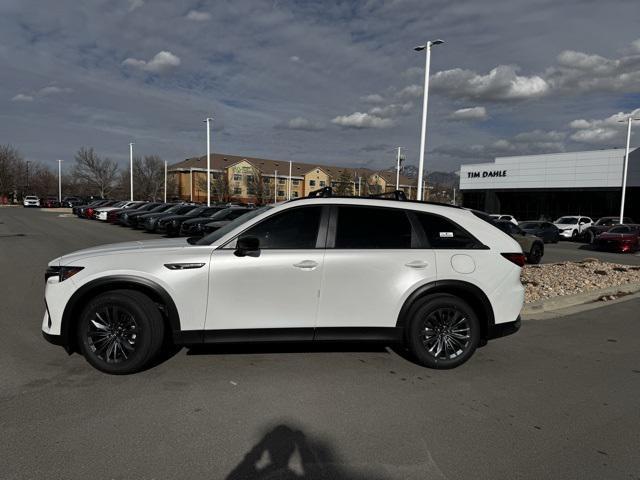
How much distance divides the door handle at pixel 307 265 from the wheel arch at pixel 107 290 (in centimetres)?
121

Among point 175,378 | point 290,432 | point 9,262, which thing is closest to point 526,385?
point 290,432

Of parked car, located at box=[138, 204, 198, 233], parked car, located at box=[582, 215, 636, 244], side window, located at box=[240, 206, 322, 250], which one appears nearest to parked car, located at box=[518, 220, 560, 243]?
parked car, located at box=[582, 215, 636, 244]

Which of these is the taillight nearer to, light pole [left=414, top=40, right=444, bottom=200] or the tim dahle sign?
light pole [left=414, top=40, right=444, bottom=200]

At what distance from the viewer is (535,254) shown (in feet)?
53.1

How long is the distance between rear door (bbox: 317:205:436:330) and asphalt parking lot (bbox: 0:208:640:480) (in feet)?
1.95

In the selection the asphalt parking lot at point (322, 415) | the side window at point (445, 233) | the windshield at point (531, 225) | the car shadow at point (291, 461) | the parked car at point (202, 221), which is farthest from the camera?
the windshield at point (531, 225)

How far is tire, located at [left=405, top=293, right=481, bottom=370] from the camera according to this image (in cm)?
477

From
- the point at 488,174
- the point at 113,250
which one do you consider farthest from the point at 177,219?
the point at 488,174

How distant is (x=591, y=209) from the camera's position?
142ft

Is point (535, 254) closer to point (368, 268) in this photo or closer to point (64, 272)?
point (368, 268)

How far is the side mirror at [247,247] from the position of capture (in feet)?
14.4

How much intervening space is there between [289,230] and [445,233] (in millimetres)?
1635

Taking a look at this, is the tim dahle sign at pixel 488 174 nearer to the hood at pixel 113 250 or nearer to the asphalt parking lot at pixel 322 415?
the asphalt parking lot at pixel 322 415

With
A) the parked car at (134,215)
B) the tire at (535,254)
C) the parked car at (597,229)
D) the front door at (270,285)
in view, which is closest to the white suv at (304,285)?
the front door at (270,285)
